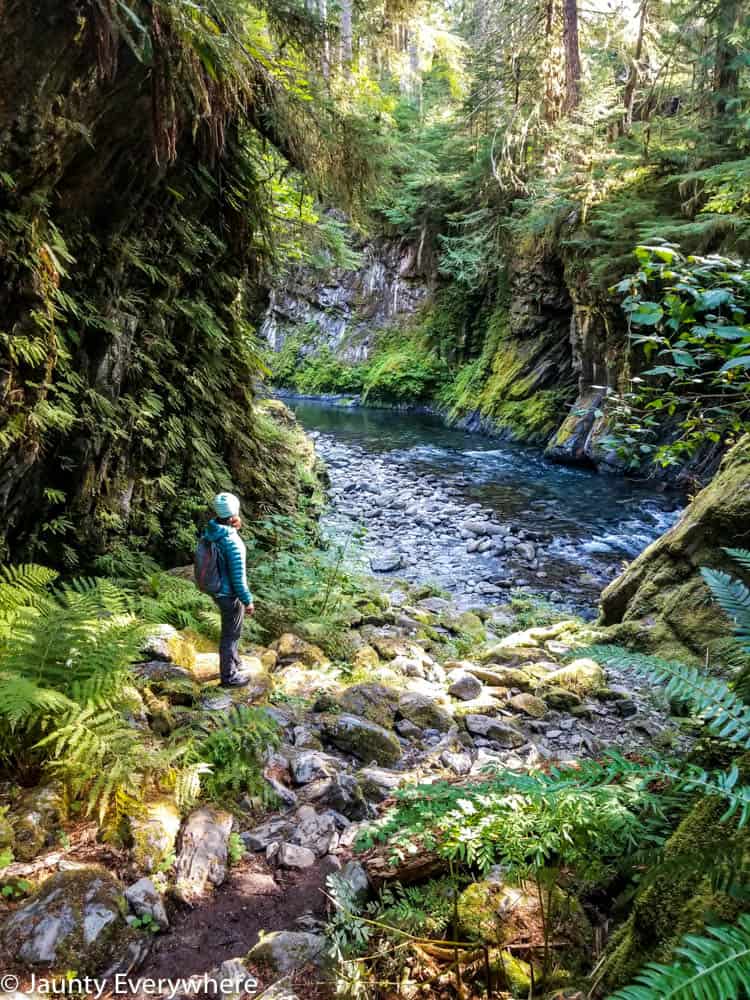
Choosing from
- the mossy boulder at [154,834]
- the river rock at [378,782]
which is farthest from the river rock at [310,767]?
the mossy boulder at [154,834]

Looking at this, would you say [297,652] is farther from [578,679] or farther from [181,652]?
[578,679]

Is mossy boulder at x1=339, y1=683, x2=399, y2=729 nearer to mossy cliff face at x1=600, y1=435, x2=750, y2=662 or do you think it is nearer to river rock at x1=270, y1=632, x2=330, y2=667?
river rock at x1=270, y1=632, x2=330, y2=667

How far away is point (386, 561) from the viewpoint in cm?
1025

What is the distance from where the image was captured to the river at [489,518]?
971 centimetres

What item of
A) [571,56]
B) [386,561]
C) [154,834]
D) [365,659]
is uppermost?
[571,56]

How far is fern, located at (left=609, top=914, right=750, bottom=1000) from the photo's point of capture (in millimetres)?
1056

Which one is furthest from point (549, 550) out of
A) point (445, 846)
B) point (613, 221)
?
point (445, 846)

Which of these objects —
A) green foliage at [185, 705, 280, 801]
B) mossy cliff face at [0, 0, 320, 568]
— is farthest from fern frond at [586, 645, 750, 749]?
mossy cliff face at [0, 0, 320, 568]

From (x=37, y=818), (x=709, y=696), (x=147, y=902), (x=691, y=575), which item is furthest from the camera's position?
(x=691, y=575)

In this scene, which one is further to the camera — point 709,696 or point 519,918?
point 519,918

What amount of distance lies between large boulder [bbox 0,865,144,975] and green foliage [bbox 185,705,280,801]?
82 centimetres

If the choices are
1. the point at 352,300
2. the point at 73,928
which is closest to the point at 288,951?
the point at 73,928

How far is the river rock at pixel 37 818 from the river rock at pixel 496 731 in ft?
9.48

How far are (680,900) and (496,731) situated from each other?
9.56 feet
